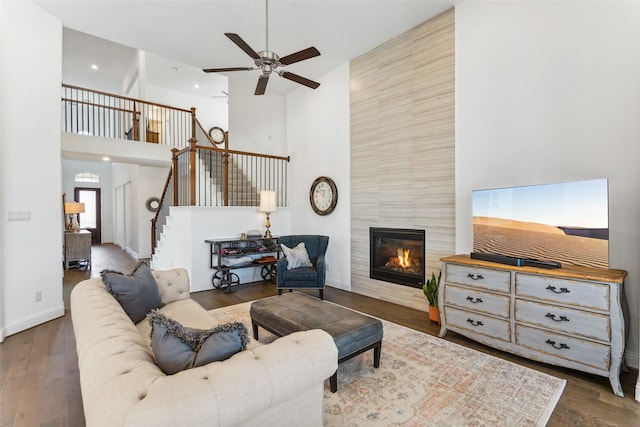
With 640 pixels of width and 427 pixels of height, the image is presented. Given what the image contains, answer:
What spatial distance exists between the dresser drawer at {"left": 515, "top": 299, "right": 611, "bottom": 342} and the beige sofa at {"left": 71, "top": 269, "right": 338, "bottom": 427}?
2.10 meters

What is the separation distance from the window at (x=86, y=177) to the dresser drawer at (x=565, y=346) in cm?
1474

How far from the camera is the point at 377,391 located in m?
2.33

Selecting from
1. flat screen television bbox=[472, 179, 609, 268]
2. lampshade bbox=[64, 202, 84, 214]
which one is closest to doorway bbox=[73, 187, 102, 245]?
lampshade bbox=[64, 202, 84, 214]

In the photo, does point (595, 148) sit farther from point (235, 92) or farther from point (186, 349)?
point (235, 92)

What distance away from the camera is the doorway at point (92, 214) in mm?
12344

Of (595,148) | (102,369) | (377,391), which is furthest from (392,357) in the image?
(595,148)

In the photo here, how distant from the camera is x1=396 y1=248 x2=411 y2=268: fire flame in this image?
4.47m

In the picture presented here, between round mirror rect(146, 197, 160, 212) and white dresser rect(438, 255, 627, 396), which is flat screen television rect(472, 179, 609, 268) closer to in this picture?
white dresser rect(438, 255, 627, 396)

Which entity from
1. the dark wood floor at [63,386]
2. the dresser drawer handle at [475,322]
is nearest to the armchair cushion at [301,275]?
the dark wood floor at [63,386]

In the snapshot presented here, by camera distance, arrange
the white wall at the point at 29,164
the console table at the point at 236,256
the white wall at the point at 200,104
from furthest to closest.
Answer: the white wall at the point at 200,104
the console table at the point at 236,256
the white wall at the point at 29,164

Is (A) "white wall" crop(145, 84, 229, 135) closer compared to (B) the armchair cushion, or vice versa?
(B) the armchair cushion

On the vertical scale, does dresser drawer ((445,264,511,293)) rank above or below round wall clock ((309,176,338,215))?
below

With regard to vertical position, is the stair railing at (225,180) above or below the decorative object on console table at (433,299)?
above

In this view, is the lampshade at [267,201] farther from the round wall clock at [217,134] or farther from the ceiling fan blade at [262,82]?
the round wall clock at [217,134]
